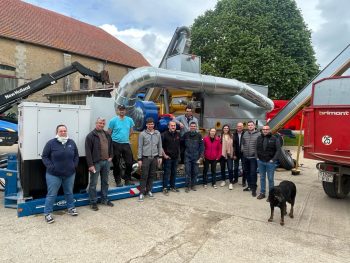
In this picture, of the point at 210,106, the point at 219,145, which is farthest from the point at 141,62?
the point at 219,145

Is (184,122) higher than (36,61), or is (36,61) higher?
(36,61)

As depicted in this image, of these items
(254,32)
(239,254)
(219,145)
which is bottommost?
(239,254)

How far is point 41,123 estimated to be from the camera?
17.8ft

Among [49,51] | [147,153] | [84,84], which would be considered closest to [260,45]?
[84,84]

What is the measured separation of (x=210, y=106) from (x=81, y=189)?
509cm

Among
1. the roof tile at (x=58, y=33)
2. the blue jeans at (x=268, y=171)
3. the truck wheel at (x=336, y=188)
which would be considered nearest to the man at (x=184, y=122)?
the blue jeans at (x=268, y=171)

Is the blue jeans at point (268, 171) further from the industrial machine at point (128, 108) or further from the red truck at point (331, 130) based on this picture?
the industrial machine at point (128, 108)

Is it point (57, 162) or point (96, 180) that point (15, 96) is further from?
point (57, 162)

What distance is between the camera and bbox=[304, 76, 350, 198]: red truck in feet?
19.6

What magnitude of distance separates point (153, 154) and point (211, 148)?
1.72m

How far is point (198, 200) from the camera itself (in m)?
6.65

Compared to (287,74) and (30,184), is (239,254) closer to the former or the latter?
(30,184)

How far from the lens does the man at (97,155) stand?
562 centimetres

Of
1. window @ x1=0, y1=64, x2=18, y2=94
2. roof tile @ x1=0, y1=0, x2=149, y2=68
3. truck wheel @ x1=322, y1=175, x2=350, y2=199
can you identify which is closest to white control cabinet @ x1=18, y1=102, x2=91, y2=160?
truck wheel @ x1=322, y1=175, x2=350, y2=199
